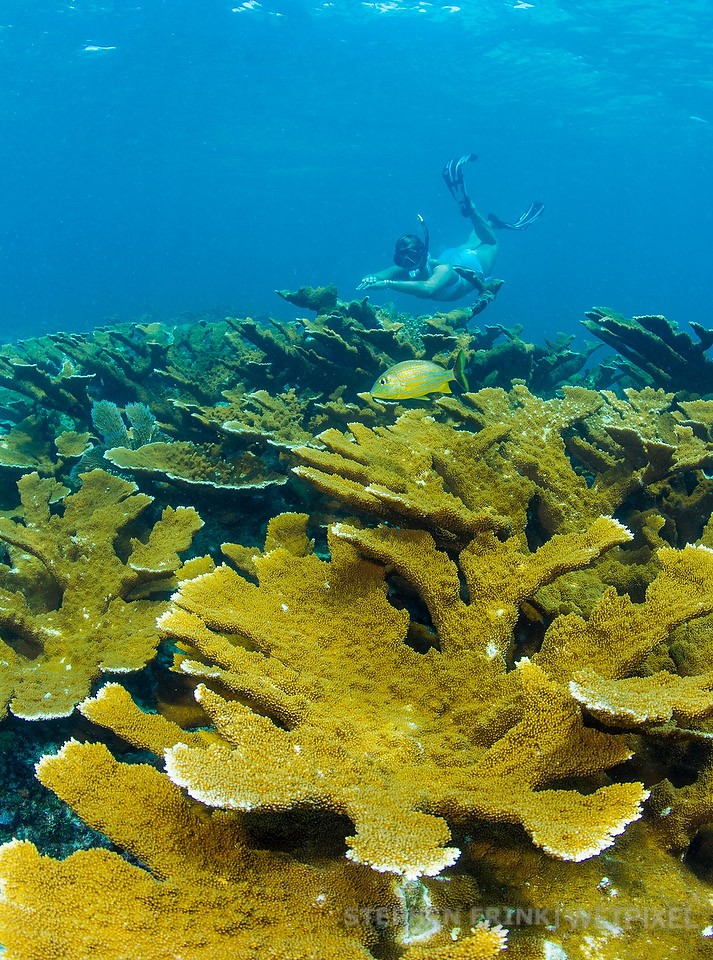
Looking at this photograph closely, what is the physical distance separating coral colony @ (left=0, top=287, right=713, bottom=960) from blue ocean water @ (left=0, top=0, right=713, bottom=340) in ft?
72.7

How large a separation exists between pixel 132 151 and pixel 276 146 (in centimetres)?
2432

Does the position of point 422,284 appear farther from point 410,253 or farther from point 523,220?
point 523,220

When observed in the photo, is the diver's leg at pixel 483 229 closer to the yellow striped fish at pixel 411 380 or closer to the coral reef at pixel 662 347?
the coral reef at pixel 662 347

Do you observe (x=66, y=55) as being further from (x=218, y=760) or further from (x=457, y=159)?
(x=218, y=760)

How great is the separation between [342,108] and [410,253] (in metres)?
52.8

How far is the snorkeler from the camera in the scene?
9.35m

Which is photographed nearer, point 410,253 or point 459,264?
point 410,253

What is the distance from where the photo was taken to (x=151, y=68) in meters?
43.2

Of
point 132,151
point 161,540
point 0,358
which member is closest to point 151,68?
point 132,151

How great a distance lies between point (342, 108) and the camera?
53.1 m

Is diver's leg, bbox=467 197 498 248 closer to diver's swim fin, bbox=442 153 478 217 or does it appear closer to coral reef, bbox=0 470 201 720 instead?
diver's swim fin, bbox=442 153 478 217

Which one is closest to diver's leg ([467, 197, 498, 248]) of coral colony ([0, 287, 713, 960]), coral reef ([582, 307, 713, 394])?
coral reef ([582, 307, 713, 394])

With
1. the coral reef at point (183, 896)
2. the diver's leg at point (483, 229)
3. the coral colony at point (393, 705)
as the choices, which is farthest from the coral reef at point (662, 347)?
the diver's leg at point (483, 229)

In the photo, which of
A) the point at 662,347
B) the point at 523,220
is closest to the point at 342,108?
the point at 523,220
